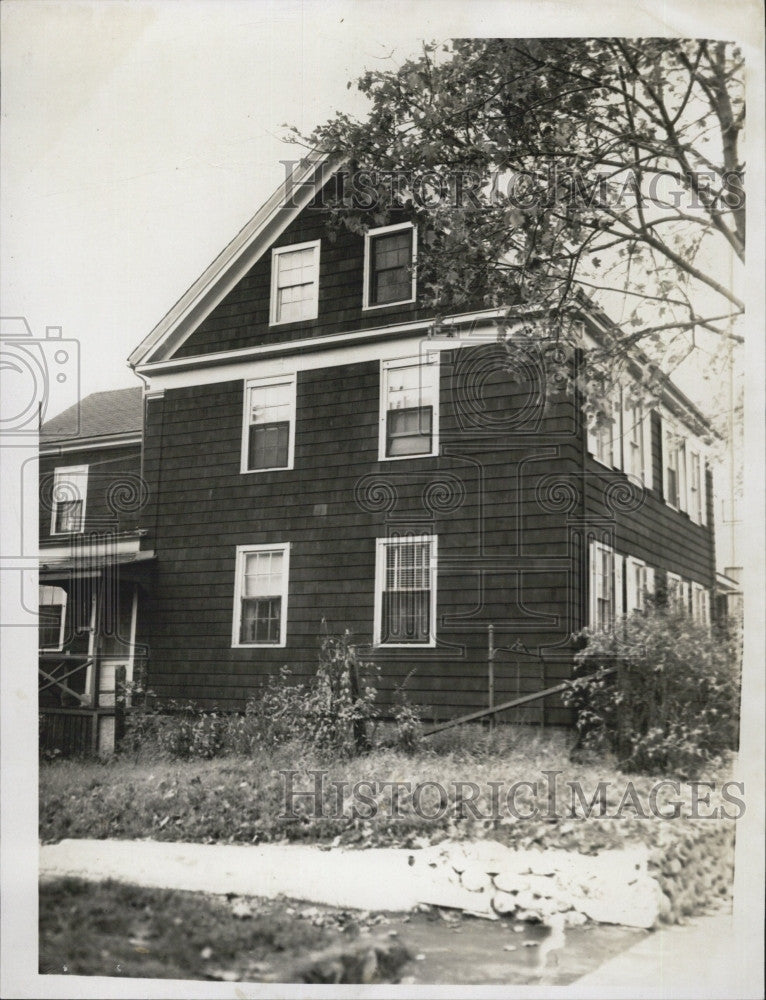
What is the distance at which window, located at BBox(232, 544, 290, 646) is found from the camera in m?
5.07

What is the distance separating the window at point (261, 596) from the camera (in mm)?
5074

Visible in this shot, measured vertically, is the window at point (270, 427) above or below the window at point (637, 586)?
above

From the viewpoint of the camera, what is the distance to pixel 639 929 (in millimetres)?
4520

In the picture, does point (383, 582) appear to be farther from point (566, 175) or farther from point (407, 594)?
point (566, 175)

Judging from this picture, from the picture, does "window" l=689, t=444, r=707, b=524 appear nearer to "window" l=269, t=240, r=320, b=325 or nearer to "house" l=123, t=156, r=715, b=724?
"house" l=123, t=156, r=715, b=724

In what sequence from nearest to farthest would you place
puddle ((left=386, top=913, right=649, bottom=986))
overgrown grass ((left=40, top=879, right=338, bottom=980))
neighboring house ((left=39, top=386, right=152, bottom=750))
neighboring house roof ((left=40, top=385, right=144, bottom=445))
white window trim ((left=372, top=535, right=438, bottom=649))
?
puddle ((left=386, top=913, right=649, bottom=986)) → overgrown grass ((left=40, top=879, right=338, bottom=980)) → white window trim ((left=372, top=535, right=438, bottom=649)) → neighboring house ((left=39, top=386, right=152, bottom=750)) → neighboring house roof ((left=40, top=385, right=144, bottom=445))

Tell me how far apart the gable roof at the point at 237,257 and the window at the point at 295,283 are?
0.43 ft

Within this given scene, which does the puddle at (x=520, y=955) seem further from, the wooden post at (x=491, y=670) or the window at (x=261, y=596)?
the window at (x=261, y=596)

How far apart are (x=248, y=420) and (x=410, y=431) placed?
3.16 feet

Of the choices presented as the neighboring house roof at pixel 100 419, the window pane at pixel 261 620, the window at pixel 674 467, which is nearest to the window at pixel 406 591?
the window pane at pixel 261 620

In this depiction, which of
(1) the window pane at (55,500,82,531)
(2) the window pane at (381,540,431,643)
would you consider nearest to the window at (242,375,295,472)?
(2) the window pane at (381,540,431,643)

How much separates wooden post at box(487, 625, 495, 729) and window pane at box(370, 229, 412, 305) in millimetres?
1896

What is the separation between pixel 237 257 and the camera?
5.31 metres

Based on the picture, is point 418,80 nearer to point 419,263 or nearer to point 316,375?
point 419,263
